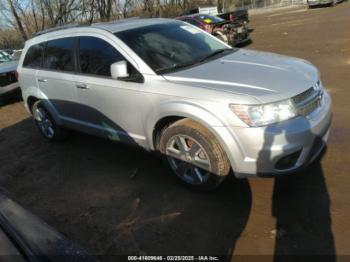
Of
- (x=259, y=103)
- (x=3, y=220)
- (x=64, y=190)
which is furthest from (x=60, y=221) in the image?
(x=259, y=103)

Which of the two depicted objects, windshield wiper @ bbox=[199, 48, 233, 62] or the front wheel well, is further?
windshield wiper @ bbox=[199, 48, 233, 62]

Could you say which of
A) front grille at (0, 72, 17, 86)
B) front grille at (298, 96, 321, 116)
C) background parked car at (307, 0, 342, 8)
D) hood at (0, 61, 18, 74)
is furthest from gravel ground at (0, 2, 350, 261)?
background parked car at (307, 0, 342, 8)

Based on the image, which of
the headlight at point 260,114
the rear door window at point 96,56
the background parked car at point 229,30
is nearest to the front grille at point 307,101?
the headlight at point 260,114

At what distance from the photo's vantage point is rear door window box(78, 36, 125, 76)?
444 centimetres

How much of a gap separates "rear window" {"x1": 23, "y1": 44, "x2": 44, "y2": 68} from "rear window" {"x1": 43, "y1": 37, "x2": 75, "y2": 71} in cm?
21

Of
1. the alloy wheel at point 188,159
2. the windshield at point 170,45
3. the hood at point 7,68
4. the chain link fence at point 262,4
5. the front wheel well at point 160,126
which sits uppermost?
the windshield at point 170,45

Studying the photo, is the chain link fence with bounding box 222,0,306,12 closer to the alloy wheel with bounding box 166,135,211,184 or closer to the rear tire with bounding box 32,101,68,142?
the rear tire with bounding box 32,101,68,142

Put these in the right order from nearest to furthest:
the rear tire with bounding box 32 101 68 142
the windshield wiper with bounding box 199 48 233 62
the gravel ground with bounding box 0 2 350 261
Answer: the gravel ground with bounding box 0 2 350 261 < the windshield wiper with bounding box 199 48 233 62 < the rear tire with bounding box 32 101 68 142

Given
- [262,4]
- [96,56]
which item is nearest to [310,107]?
[96,56]

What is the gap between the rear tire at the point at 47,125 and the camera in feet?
19.7

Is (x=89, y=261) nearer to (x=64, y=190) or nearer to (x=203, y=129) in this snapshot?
(x=203, y=129)

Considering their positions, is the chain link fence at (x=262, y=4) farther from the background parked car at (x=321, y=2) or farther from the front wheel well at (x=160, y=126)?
the front wheel well at (x=160, y=126)

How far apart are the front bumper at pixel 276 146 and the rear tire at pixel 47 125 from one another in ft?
11.3

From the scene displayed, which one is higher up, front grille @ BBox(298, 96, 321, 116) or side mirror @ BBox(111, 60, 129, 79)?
side mirror @ BBox(111, 60, 129, 79)
